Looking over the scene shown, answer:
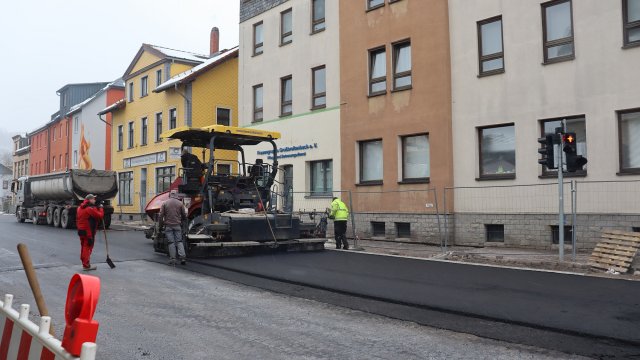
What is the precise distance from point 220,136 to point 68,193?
15.3 m

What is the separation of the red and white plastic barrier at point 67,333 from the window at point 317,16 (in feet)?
62.7

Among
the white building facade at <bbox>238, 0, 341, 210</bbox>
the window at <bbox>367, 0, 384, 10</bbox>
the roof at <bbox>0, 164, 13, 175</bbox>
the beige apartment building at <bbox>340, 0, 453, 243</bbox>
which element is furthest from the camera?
the roof at <bbox>0, 164, 13, 175</bbox>

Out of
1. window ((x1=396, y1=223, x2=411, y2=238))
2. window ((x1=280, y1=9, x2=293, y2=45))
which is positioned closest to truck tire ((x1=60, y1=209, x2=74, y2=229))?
window ((x1=280, y1=9, x2=293, y2=45))

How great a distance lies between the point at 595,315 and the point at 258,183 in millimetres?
8927

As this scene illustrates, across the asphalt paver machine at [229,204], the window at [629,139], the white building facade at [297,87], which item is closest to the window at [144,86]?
the white building facade at [297,87]

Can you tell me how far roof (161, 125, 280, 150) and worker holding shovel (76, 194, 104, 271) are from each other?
2.70 metres

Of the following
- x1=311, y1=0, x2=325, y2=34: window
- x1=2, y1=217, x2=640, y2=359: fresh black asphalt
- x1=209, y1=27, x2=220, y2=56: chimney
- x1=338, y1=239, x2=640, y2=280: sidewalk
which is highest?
x1=209, y1=27, x2=220, y2=56: chimney

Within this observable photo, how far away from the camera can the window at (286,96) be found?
22.4 meters

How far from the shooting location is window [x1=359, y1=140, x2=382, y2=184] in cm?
1861

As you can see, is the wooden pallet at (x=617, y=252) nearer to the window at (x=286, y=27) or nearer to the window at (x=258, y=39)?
the window at (x=286, y=27)

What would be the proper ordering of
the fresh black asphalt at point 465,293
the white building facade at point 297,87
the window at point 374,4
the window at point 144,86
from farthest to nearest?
the window at point 144,86, the white building facade at point 297,87, the window at point 374,4, the fresh black asphalt at point 465,293

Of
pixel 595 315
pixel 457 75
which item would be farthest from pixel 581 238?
pixel 595 315

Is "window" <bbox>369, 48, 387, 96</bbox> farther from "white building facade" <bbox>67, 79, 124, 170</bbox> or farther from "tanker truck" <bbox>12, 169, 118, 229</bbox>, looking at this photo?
"white building facade" <bbox>67, 79, 124, 170</bbox>

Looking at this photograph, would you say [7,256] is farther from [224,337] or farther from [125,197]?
[125,197]
